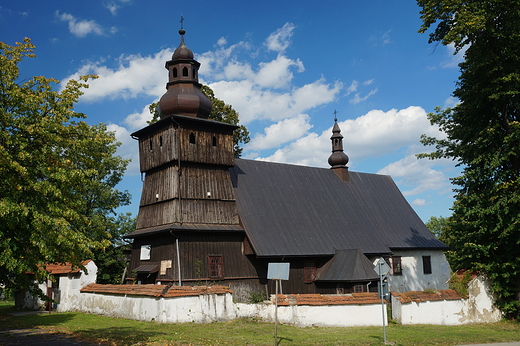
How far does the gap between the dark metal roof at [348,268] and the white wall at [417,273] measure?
18.1ft

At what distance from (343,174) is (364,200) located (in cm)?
264

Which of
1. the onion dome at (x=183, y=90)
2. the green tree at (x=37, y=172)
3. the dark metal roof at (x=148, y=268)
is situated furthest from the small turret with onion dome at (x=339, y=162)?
the green tree at (x=37, y=172)

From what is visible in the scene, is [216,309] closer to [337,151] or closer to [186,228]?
[186,228]

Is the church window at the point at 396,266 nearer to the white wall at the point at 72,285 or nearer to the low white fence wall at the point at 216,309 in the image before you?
the low white fence wall at the point at 216,309

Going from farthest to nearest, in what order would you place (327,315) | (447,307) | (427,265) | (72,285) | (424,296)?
1. (427,265)
2. (72,285)
3. (447,307)
4. (424,296)
5. (327,315)

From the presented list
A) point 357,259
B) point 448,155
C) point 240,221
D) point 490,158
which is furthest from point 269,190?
point 490,158

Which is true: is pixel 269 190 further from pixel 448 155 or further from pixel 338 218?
pixel 448 155

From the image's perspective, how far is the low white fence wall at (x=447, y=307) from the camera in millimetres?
19859

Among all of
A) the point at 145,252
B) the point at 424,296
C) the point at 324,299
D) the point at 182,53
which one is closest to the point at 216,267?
the point at 145,252

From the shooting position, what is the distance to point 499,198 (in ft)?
70.1

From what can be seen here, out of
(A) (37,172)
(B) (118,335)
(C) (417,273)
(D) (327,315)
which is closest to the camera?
(A) (37,172)

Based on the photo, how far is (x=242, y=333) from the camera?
1636cm

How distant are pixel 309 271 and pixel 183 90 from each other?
42.5 ft

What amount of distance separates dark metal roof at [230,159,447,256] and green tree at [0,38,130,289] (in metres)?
14.4
